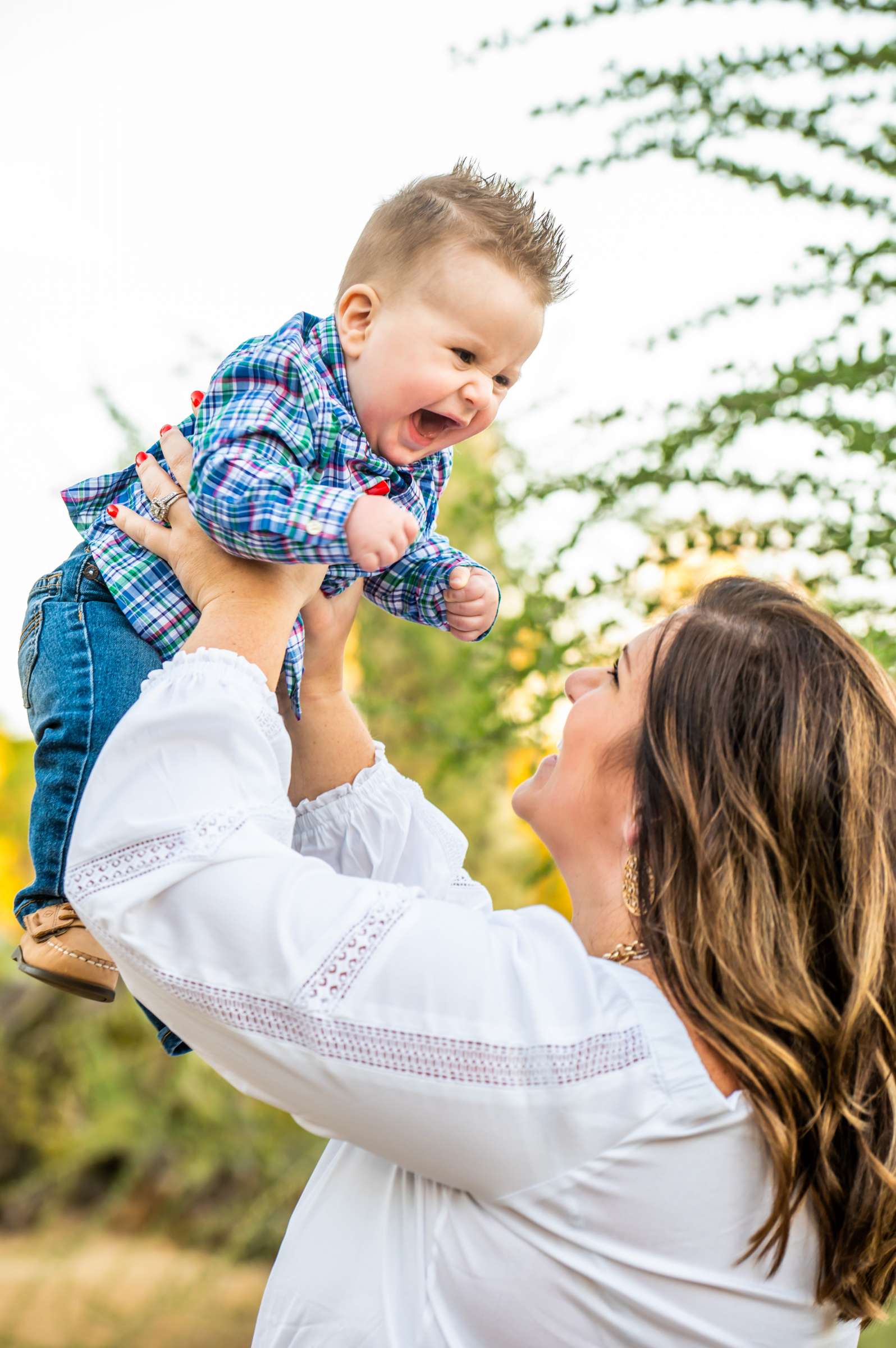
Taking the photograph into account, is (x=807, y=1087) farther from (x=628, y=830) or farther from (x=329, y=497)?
(x=329, y=497)

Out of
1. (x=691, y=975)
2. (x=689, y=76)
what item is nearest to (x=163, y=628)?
(x=691, y=975)

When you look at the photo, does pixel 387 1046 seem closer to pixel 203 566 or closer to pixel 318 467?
pixel 203 566

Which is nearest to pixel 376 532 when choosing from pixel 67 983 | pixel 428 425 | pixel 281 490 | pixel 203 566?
pixel 281 490

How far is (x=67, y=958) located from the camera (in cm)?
145

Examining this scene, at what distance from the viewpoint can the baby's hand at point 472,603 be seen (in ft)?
5.66

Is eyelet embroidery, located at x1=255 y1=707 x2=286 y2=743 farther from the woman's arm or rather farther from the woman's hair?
the woman's hair

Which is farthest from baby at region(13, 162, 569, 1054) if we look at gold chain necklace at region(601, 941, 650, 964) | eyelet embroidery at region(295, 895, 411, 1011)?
gold chain necklace at region(601, 941, 650, 964)

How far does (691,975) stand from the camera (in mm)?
1273

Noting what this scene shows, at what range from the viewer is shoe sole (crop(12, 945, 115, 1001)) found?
4.70ft

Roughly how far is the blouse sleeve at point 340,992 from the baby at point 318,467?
0.26 metres

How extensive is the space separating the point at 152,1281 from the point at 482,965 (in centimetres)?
492

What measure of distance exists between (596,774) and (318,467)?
0.54 m

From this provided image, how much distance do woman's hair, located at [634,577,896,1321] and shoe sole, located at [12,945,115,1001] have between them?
670mm

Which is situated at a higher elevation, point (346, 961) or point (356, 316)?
point (356, 316)
